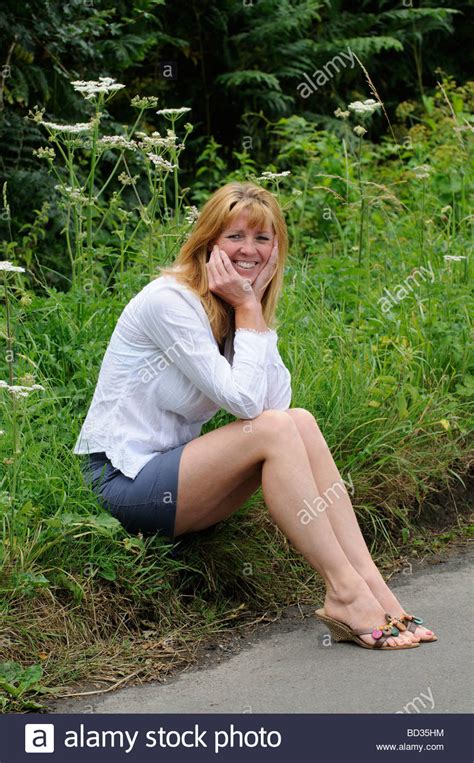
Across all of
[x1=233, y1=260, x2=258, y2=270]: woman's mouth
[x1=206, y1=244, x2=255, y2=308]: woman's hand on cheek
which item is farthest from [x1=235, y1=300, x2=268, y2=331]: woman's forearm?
[x1=233, y1=260, x2=258, y2=270]: woman's mouth

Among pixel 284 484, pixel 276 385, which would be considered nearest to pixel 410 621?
pixel 284 484

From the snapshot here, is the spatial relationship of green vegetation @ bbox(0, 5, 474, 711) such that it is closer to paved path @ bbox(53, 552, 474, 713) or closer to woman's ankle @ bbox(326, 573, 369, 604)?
paved path @ bbox(53, 552, 474, 713)

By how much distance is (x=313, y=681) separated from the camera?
12.1 feet

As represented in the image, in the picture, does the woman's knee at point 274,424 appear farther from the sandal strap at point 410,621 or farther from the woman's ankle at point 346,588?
the sandal strap at point 410,621

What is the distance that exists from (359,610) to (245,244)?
1327mm

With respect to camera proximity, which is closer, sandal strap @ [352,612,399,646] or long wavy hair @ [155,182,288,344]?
sandal strap @ [352,612,399,646]

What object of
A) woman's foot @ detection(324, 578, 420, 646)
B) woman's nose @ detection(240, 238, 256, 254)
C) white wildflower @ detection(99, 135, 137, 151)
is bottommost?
woman's foot @ detection(324, 578, 420, 646)

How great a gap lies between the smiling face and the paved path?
1277 mm

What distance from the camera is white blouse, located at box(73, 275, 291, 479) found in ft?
13.2

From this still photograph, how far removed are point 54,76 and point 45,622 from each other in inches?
165

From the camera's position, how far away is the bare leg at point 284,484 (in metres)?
3.87

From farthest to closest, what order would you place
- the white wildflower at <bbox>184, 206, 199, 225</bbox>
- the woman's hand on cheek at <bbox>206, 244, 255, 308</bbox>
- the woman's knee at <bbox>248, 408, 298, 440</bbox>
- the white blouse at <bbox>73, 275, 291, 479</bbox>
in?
the white wildflower at <bbox>184, 206, 199, 225</bbox>, the woman's hand on cheek at <bbox>206, 244, 255, 308</bbox>, the white blouse at <bbox>73, 275, 291, 479</bbox>, the woman's knee at <bbox>248, 408, 298, 440</bbox>

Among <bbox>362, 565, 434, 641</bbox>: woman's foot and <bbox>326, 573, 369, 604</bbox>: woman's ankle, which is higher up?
<bbox>326, 573, 369, 604</bbox>: woman's ankle

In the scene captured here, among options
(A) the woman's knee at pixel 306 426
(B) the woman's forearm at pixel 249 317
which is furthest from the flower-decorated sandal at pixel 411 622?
(B) the woman's forearm at pixel 249 317
